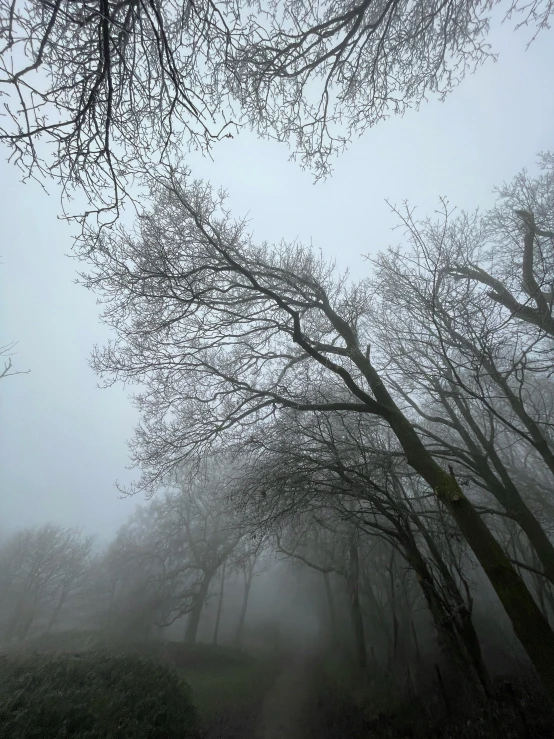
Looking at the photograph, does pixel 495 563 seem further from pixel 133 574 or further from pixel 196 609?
pixel 133 574

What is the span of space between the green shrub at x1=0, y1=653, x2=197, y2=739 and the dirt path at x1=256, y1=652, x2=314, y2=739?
2868 mm

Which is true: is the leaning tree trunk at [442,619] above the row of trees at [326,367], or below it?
below

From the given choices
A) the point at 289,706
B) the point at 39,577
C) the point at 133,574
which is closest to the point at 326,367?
the point at 289,706

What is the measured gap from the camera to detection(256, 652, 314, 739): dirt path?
311 inches

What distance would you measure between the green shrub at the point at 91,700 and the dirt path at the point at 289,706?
2868 millimetres

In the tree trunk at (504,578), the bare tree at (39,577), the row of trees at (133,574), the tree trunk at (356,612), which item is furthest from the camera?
the bare tree at (39,577)

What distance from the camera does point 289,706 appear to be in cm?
976

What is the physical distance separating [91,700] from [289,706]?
25.1ft

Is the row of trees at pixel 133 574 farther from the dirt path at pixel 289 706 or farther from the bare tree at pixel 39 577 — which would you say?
the dirt path at pixel 289 706

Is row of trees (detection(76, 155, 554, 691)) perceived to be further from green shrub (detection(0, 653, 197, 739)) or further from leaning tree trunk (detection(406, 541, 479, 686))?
green shrub (detection(0, 653, 197, 739))

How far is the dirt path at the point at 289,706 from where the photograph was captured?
25.9 feet

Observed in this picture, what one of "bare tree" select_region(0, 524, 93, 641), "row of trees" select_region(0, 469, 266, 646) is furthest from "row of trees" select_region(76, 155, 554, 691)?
"bare tree" select_region(0, 524, 93, 641)

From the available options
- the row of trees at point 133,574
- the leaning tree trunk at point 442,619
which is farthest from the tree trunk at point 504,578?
the row of trees at point 133,574

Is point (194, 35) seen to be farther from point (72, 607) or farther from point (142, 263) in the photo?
point (72, 607)
